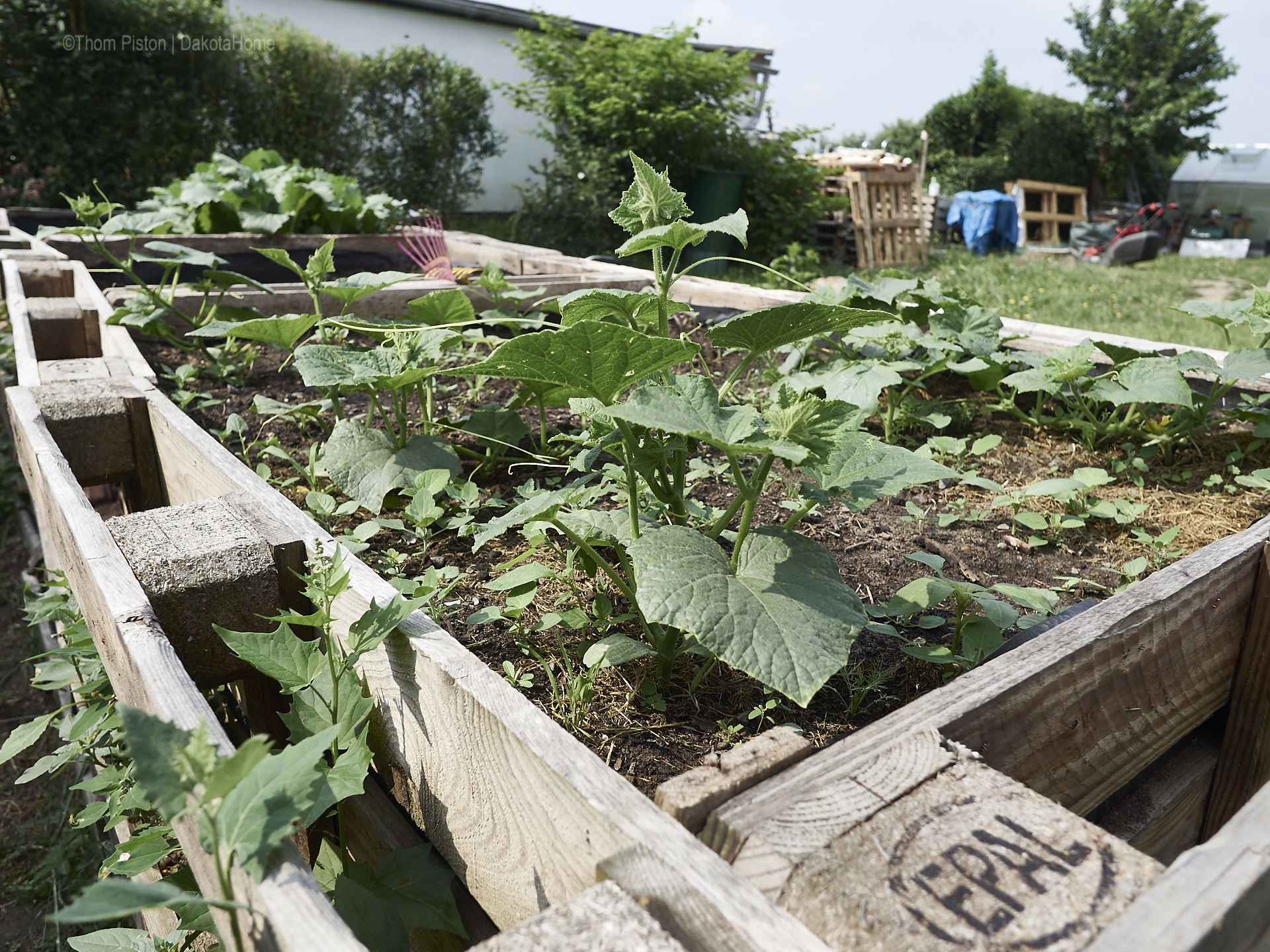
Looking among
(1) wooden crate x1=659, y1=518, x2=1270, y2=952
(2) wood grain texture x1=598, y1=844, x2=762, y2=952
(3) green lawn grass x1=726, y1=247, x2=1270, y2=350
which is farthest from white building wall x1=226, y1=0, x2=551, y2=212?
(2) wood grain texture x1=598, y1=844, x2=762, y2=952

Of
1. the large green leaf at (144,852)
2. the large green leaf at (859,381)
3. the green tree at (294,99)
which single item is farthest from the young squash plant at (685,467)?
the green tree at (294,99)

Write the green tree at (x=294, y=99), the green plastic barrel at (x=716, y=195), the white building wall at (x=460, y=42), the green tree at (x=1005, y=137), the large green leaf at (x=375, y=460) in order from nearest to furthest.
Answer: the large green leaf at (x=375, y=460)
the green tree at (x=294, y=99)
the green plastic barrel at (x=716, y=195)
the white building wall at (x=460, y=42)
the green tree at (x=1005, y=137)

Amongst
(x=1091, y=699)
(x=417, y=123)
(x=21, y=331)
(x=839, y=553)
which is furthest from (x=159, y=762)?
(x=417, y=123)

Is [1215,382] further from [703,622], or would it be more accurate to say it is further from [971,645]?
[703,622]

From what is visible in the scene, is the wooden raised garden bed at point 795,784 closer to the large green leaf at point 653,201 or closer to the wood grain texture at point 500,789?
the wood grain texture at point 500,789

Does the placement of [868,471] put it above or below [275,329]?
below

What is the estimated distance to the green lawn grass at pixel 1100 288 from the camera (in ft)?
20.2

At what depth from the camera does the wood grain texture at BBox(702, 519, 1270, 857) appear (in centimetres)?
76

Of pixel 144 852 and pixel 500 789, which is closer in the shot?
pixel 500 789

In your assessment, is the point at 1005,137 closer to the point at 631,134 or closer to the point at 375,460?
the point at 631,134

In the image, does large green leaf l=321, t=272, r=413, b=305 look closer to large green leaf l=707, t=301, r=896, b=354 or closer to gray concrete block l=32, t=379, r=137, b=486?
gray concrete block l=32, t=379, r=137, b=486

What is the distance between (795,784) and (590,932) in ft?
0.77

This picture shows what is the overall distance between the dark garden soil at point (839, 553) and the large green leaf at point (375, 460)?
0.34ft

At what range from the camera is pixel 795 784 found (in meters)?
0.73
